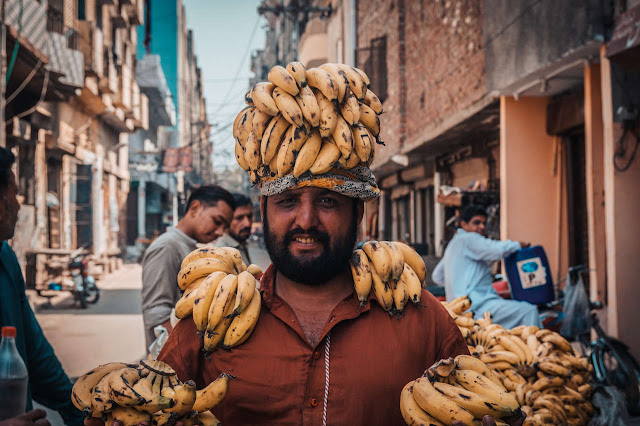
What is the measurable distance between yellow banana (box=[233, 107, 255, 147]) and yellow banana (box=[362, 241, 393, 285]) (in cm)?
75

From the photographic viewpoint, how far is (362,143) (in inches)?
87.9

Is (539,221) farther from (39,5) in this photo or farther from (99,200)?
(99,200)

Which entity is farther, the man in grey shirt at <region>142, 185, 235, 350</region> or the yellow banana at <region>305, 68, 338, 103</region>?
the man in grey shirt at <region>142, 185, 235, 350</region>

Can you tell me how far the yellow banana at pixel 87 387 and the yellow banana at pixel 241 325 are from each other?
40 cm

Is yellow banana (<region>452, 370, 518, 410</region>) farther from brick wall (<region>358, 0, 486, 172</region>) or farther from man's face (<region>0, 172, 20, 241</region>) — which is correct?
brick wall (<region>358, 0, 486, 172</region>)

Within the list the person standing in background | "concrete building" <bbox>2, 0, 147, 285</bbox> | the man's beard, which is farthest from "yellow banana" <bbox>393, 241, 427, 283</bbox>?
"concrete building" <bbox>2, 0, 147, 285</bbox>

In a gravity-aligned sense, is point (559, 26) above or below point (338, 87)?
above

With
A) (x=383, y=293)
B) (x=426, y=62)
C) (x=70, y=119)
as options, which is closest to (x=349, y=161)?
(x=383, y=293)

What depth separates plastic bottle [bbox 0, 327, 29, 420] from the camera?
6.88 ft

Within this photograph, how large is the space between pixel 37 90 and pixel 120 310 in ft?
21.2

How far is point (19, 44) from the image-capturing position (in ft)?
35.3

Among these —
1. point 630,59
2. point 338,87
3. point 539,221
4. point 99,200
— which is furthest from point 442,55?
point 99,200

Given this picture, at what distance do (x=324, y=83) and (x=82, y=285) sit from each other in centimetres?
1205

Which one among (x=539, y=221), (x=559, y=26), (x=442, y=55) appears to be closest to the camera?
(x=559, y=26)
